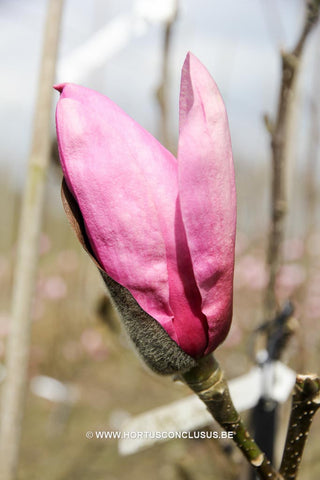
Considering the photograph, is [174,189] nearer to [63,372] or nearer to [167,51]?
[167,51]

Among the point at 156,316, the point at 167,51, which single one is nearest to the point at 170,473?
the point at 167,51

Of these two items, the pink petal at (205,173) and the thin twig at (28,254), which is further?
the thin twig at (28,254)

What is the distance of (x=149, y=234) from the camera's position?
26 cm

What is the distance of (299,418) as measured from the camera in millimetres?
270

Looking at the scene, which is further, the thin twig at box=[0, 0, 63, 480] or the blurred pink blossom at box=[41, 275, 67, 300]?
the blurred pink blossom at box=[41, 275, 67, 300]

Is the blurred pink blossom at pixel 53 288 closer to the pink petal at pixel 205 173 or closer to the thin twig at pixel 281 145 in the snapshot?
the thin twig at pixel 281 145

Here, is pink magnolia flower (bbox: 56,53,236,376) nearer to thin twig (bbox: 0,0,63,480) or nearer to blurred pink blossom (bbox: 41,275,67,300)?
thin twig (bbox: 0,0,63,480)

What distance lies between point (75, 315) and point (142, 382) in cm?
59

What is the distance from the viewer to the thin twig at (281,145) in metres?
0.38

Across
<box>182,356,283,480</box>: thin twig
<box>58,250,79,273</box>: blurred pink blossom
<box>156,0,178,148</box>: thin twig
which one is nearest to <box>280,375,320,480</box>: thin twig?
<box>182,356,283,480</box>: thin twig

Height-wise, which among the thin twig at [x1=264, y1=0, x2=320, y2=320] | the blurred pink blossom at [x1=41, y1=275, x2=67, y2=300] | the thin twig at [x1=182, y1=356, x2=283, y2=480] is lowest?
the blurred pink blossom at [x1=41, y1=275, x2=67, y2=300]

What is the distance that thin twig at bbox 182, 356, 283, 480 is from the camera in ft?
0.88

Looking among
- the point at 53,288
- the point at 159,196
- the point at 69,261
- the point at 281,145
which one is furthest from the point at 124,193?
the point at 53,288

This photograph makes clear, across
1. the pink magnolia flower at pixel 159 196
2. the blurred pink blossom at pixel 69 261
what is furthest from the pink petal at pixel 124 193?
the blurred pink blossom at pixel 69 261
